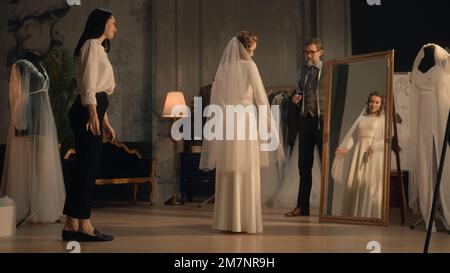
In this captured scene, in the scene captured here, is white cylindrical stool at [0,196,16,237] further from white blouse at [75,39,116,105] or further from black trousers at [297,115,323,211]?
black trousers at [297,115,323,211]

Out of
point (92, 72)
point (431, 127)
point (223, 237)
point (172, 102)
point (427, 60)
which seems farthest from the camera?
point (172, 102)

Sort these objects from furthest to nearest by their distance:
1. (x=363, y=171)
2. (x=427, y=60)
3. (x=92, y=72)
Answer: (x=363, y=171), (x=427, y=60), (x=92, y=72)

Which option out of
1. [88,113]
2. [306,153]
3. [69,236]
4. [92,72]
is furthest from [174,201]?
[92,72]

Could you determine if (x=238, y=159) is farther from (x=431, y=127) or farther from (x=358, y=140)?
(x=431, y=127)

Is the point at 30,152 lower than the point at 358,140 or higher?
lower

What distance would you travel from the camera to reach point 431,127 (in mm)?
4918

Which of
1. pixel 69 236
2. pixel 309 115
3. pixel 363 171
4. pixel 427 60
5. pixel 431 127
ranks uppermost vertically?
pixel 427 60

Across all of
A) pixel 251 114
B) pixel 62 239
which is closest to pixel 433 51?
pixel 251 114

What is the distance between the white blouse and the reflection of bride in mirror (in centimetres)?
245

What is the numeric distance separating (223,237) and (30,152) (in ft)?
7.64

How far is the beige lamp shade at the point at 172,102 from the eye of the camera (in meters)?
7.81

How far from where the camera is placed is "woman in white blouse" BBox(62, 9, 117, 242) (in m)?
4.01

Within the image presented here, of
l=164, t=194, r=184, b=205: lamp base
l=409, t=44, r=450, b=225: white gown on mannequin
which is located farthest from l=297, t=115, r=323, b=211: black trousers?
l=164, t=194, r=184, b=205: lamp base
